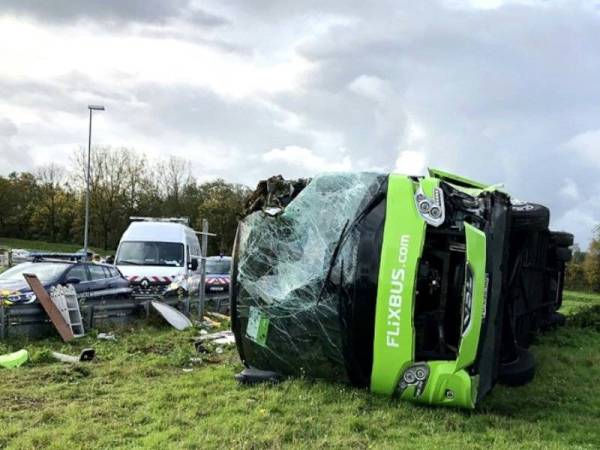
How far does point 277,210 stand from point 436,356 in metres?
1.82

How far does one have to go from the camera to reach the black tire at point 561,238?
9.42m

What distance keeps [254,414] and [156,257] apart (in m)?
13.7

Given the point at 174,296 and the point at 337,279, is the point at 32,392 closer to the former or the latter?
the point at 337,279

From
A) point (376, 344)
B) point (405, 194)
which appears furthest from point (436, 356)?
point (405, 194)

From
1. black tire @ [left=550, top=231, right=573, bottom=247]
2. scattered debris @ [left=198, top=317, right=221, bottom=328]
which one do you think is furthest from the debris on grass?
scattered debris @ [left=198, top=317, right=221, bottom=328]

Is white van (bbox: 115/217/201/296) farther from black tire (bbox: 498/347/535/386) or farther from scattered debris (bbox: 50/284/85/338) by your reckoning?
black tire (bbox: 498/347/535/386)

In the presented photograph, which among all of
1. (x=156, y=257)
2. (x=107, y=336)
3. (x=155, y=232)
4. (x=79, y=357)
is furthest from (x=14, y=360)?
(x=155, y=232)

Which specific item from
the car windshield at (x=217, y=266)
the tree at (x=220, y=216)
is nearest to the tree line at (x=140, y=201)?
the tree at (x=220, y=216)

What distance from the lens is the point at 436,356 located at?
4980 mm

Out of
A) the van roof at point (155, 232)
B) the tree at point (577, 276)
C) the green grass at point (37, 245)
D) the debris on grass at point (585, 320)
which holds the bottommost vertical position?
the green grass at point (37, 245)

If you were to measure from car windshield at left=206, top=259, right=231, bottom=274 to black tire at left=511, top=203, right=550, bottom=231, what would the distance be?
1405 centimetres

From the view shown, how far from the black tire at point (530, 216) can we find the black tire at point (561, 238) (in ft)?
8.70

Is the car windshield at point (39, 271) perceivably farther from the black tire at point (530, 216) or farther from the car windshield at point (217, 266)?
the black tire at point (530, 216)

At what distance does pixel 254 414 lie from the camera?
15.6 feet
